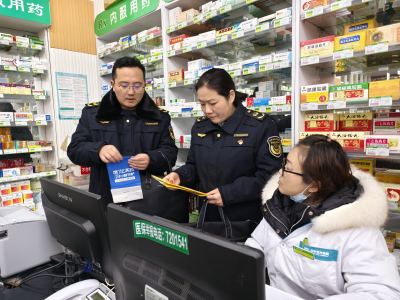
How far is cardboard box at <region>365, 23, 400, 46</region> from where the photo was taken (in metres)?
1.83

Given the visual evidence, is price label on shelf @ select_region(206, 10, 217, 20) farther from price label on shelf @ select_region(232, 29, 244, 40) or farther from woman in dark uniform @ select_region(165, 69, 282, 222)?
woman in dark uniform @ select_region(165, 69, 282, 222)

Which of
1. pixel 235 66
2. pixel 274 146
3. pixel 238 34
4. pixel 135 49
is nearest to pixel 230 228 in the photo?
pixel 274 146

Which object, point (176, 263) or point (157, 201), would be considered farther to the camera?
point (157, 201)

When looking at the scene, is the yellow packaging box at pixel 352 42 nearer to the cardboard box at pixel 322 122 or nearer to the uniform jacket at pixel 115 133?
the cardboard box at pixel 322 122

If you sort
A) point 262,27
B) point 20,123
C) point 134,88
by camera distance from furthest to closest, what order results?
1. point 20,123
2. point 262,27
3. point 134,88

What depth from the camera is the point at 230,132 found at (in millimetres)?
1668

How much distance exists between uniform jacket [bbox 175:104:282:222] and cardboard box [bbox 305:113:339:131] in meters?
0.75

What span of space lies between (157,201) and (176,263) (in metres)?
1.14

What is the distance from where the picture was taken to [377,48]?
6.21ft

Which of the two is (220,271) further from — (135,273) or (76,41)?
(76,41)

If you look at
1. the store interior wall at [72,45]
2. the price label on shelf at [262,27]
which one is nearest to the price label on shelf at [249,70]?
the price label on shelf at [262,27]

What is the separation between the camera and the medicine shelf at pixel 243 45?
2.52 m

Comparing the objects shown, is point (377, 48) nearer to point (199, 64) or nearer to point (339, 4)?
point (339, 4)

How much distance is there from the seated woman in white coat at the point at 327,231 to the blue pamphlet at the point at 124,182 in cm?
81
